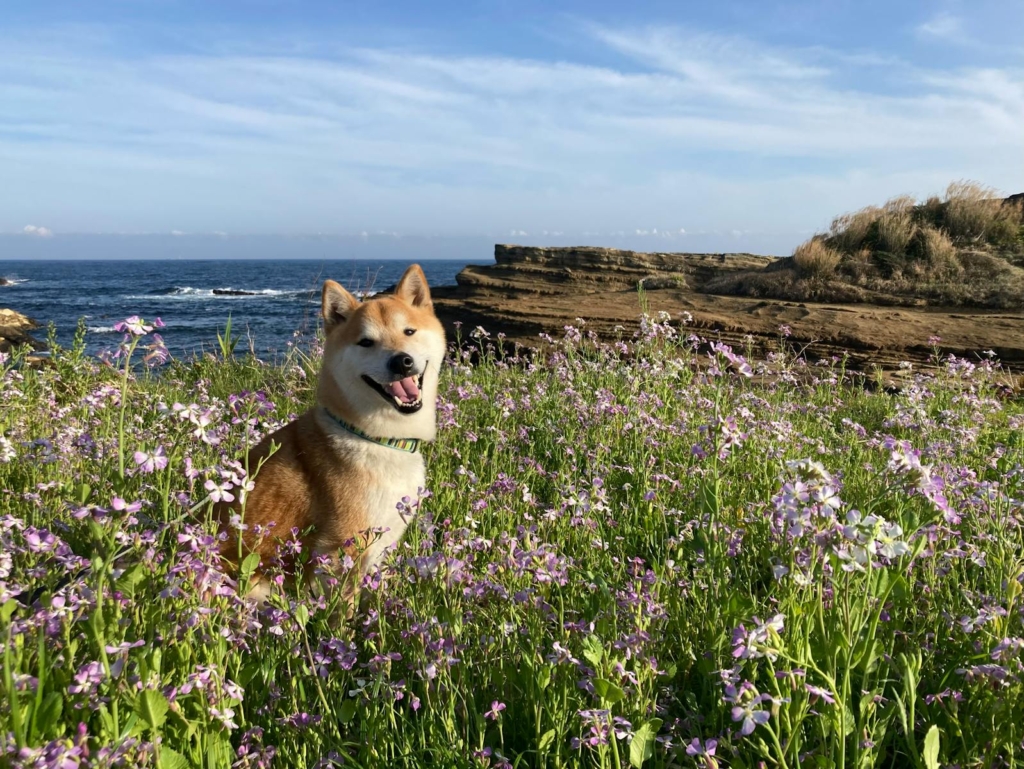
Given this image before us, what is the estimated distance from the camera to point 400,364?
147 inches

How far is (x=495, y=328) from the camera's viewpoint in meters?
13.6

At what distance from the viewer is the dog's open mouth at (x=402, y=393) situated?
3.81 m

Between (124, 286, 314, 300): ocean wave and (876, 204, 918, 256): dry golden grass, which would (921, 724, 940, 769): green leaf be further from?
(124, 286, 314, 300): ocean wave

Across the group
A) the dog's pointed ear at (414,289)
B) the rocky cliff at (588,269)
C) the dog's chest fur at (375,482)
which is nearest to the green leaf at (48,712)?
the dog's chest fur at (375,482)

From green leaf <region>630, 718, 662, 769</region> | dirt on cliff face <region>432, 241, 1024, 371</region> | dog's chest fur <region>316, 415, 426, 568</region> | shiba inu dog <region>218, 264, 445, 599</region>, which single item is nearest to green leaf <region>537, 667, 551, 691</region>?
green leaf <region>630, 718, 662, 769</region>

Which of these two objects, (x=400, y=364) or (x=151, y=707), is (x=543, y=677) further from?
(x=400, y=364)

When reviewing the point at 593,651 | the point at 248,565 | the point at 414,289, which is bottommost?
the point at 593,651

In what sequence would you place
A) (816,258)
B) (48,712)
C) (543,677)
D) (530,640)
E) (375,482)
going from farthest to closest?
(816,258)
(375,482)
(530,640)
(543,677)
(48,712)

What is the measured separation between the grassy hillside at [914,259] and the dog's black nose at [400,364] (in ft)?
41.9

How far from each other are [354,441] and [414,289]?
1402 millimetres

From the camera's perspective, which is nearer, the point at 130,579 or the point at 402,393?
the point at 130,579

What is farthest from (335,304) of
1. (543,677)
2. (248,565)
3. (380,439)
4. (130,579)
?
(543,677)

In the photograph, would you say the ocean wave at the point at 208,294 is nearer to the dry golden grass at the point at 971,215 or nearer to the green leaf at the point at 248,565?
the dry golden grass at the point at 971,215

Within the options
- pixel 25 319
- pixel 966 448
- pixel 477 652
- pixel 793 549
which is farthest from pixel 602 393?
pixel 25 319
